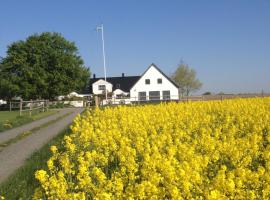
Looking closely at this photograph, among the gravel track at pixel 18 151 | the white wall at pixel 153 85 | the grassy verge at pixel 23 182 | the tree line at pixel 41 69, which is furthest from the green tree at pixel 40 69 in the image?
the grassy verge at pixel 23 182

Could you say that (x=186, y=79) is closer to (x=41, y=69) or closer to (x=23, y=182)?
(x=41, y=69)

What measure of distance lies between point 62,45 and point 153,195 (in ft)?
232

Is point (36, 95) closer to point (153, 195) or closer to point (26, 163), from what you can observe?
point (26, 163)

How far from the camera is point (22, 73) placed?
71.8 meters

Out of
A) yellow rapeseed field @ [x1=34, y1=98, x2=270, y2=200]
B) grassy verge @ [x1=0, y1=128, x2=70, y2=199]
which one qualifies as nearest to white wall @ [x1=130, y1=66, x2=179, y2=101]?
grassy verge @ [x1=0, y1=128, x2=70, y2=199]

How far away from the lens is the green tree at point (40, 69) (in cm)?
7112

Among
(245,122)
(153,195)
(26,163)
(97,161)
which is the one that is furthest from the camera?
(245,122)

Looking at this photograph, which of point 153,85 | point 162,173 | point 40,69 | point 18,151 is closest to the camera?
point 162,173

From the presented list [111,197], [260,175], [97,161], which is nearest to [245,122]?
[97,161]

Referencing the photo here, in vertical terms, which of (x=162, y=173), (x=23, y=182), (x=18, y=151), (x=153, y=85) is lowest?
(x=23, y=182)

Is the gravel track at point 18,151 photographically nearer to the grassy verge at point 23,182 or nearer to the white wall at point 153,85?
the grassy verge at point 23,182

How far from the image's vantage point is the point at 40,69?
72125 mm

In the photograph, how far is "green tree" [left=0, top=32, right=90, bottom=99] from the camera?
2800 inches

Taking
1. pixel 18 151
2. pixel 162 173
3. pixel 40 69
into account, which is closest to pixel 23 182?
pixel 162 173
